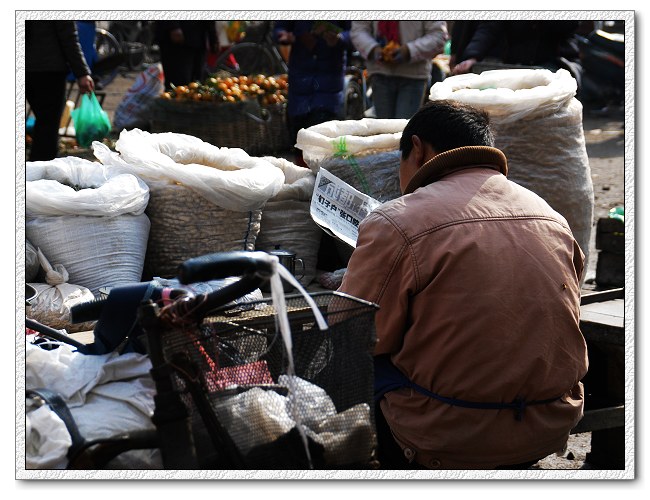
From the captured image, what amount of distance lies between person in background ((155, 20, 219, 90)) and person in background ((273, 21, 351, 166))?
3.81 feet

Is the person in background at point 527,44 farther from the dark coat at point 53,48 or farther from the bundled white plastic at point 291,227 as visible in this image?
the bundled white plastic at point 291,227

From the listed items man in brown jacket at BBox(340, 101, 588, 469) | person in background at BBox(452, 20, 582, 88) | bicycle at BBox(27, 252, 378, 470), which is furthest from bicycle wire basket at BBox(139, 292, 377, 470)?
person in background at BBox(452, 20, 582, 88)

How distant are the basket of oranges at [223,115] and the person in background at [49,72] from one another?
2.29 metres

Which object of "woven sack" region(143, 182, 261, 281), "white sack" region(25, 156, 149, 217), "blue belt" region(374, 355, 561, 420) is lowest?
"blue belt" region(374, 355, 561, 420)

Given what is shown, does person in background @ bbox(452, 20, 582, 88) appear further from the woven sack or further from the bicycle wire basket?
the bicycle wire basket

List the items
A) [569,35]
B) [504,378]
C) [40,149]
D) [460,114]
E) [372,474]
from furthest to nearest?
[569,35] → [40,149] → [460,114] → [504,378] → [372,474]

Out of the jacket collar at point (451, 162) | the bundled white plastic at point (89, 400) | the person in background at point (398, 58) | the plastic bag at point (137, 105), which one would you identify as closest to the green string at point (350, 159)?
the jacket collar at point (451, 162)

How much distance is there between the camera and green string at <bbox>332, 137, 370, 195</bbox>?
3.89 m

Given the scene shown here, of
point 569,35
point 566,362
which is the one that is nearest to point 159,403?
point 566,362

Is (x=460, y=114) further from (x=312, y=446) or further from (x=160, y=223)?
(x=160, y=223)

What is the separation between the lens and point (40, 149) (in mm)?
5961

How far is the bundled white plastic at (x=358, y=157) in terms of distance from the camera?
389cm

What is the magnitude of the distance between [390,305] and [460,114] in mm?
578

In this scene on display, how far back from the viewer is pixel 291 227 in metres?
3.90
